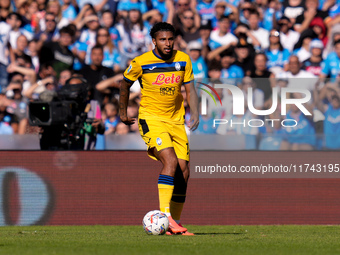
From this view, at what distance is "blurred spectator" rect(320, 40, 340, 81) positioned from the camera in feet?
41.9

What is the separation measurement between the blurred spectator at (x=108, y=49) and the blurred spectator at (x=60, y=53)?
610 mm

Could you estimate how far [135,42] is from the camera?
14117mm

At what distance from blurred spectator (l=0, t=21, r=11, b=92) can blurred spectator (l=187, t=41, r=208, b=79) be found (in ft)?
12.1

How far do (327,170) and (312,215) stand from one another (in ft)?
2.53

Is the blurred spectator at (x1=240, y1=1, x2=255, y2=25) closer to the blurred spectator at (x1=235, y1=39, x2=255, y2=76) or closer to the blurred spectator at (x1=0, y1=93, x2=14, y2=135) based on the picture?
the blurred spectator at (x1=235, y1=39, x2=255, y2=76)

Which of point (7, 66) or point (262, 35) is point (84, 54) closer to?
point (7, 66)

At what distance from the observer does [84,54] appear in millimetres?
13906

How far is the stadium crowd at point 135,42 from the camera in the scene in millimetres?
12812

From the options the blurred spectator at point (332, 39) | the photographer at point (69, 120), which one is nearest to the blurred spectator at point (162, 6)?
the blurred spectator at point (332, 39)

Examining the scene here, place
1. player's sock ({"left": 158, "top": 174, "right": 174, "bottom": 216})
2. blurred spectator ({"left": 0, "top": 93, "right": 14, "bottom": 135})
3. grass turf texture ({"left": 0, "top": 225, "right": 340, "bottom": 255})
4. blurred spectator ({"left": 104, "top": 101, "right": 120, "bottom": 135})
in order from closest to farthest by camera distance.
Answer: grass turf texture ({"left": 0, "top": 225, "right": 340, "bottom": 255}) → player's sock ({"left": 158, "top": 174, "right": 174, "bottom": 216}) → blurred spectator ({"left": 104, "top": 101, "right": 120, "bottom": 135}) → blurred spectator ({"left": 0, "top": 93, "right": 14, "bottom": 135})

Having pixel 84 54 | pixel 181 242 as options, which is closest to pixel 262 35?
pixel 84 54

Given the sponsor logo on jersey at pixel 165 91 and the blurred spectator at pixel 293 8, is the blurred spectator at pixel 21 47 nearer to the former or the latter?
the blurred spectator at pixel 293 8

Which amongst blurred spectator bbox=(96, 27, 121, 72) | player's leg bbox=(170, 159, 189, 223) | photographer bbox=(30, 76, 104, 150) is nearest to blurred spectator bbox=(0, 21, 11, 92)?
blurred spectator bbox=(96, 27, 121, 72)

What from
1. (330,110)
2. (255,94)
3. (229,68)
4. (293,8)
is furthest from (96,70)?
(330,110)
